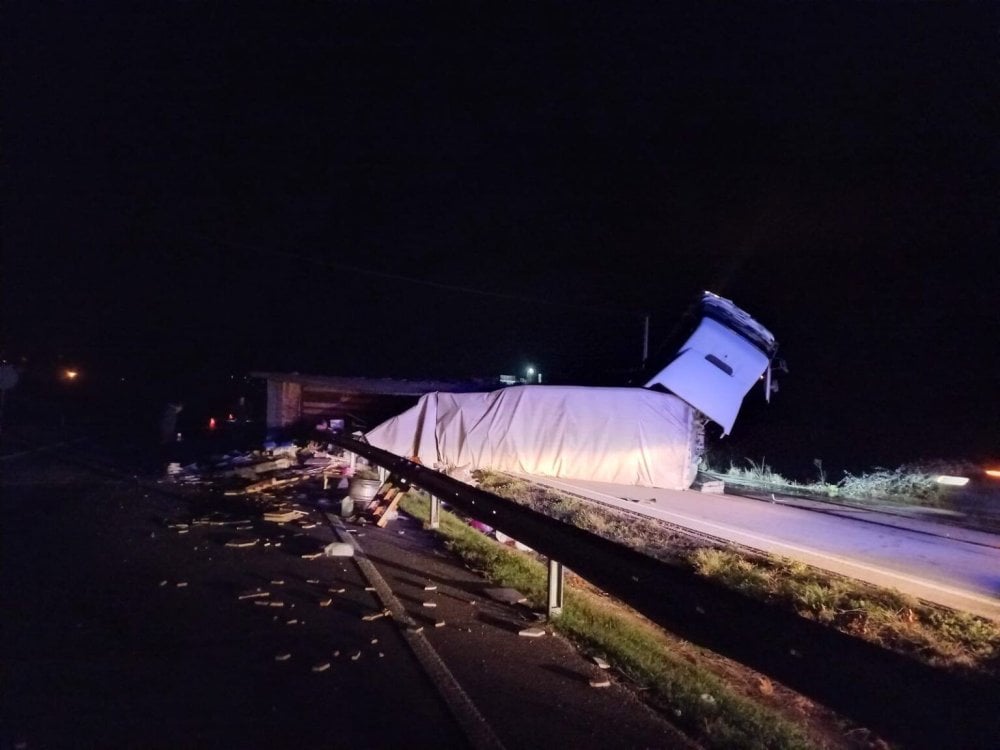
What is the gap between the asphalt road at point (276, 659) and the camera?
139 inches

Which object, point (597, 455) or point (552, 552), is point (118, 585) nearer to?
point (552, 552)

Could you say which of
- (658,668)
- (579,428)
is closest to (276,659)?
(658,668)

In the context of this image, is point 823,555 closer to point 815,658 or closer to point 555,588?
point 555,588

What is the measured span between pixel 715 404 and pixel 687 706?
13.1m

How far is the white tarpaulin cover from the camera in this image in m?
14.6

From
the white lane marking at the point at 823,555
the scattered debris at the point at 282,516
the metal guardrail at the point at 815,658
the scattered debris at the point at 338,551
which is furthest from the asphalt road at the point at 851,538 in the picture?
the scattered debris at the point at 282,516

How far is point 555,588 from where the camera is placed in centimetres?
554

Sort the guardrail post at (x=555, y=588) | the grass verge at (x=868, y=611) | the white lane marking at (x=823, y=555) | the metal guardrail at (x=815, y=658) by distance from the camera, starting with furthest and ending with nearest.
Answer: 1. the white lane marking at (x=823, y=555)
2. the grass verge at (x=868, y=611)
3. the guardrail post at (x=555, y=588)
4. the metal guardrail at (x=815, y=658)

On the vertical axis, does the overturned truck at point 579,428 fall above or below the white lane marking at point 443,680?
above

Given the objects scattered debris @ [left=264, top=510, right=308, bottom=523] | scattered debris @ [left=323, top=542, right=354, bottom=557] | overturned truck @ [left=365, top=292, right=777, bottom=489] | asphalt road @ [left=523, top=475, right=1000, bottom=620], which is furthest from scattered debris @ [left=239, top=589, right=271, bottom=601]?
overturned truck @ [left=365, top=292, right=777, bottom=489]

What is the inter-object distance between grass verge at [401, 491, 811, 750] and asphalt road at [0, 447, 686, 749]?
8.6 inches

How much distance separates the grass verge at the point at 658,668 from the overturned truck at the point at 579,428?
6963 millimetres

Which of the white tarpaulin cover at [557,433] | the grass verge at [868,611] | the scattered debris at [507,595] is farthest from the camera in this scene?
the white tarpaulin cover at [557,433]

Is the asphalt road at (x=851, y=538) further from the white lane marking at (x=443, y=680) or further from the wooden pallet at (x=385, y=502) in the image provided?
the white lane marking at (x=443, y=680)
